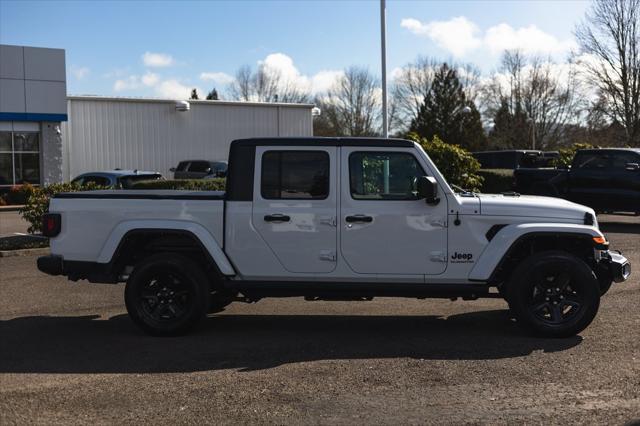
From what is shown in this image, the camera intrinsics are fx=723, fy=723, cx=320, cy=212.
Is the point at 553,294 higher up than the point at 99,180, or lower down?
lower down

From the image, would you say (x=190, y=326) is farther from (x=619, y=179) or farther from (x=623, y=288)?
(x=619, y=179)

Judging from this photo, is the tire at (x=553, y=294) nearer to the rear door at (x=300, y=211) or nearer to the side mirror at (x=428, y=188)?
the side mirror at (x=428, y=188)

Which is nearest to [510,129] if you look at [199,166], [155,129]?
[155,129]

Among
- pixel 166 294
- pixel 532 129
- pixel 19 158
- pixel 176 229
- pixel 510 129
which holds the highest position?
pixel 510 129

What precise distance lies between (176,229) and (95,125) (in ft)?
97.6

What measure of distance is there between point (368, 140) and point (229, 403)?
3.06m

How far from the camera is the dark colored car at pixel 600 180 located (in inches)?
674

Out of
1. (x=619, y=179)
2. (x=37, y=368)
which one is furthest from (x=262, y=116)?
(x=37, y=368)

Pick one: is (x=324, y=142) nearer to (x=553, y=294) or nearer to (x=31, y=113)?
(x=553, y=294)

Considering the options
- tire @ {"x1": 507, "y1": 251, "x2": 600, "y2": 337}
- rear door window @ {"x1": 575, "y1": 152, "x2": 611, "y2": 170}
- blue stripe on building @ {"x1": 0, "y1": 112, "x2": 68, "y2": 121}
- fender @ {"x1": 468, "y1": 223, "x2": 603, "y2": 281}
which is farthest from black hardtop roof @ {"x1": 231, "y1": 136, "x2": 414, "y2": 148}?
blue stripe on building @ {"x1": 0, "y1": 112, "x2": 68, "y2": 121}

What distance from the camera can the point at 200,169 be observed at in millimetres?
30312

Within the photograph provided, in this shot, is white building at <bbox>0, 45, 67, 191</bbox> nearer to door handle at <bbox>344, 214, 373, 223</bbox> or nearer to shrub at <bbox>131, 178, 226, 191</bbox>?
shrub at <bbox>131, 178, 226, 191</bbox>

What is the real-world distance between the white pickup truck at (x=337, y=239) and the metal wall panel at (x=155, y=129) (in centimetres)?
2884

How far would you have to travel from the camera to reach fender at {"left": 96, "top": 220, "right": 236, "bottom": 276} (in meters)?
7.02
